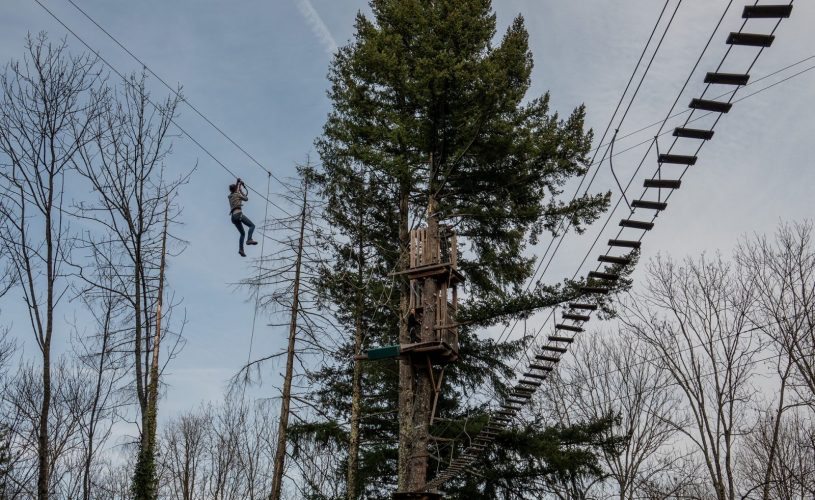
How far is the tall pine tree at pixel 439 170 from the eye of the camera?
44.8 ft

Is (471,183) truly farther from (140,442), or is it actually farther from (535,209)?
(140,442)

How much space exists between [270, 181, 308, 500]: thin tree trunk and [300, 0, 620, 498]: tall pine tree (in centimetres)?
71

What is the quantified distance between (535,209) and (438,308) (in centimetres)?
308

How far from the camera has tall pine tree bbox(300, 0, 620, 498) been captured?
1366 centimetres

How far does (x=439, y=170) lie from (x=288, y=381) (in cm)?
556

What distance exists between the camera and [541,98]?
15.1 meters

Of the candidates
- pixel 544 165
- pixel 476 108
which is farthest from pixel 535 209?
pixel 476 108

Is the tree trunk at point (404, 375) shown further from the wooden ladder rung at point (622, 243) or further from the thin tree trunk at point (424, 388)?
the wooden ladder rung at point (622, 243)

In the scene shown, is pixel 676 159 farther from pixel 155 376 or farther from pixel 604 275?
pixel 155 376

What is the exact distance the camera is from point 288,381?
14.8 metres

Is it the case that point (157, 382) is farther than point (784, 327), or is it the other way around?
point (784, 327)

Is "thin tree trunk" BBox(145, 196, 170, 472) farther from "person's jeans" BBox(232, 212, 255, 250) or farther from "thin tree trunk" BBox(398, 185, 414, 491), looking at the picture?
"thin tree trunk" BBox(398, 185, 414, 491)

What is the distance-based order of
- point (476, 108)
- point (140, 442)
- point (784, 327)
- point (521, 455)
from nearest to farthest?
point (140, 442) < point (476, 108) < point (521, 455) < point (784, 327)

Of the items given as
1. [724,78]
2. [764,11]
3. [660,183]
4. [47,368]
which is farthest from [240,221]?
[764,11]
